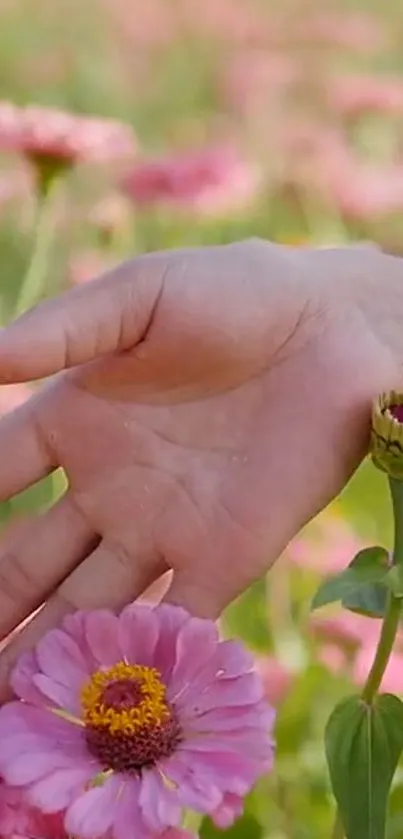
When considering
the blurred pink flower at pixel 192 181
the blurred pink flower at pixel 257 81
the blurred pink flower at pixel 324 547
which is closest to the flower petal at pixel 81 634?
the blurred pink flower at pixel 324 547

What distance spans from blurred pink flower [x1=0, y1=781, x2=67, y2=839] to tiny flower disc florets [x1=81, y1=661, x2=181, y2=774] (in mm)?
30

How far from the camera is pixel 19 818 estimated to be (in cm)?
47

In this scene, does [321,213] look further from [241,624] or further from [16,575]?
[16,575]

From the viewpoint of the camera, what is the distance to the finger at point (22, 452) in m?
0.61

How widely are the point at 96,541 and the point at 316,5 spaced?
1.89 m

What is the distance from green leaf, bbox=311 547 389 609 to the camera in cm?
51

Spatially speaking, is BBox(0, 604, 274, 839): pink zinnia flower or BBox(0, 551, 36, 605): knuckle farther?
BBox(0, 551, 36, 605): knuckle

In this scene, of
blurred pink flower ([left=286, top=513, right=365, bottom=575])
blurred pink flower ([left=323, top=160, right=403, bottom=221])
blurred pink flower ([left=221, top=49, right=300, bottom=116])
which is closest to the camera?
blurred pink flower ([left=286, top=513, right=365, bottom=575])

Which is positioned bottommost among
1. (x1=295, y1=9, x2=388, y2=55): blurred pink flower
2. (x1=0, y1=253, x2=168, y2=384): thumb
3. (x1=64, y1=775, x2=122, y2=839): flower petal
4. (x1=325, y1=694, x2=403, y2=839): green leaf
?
(x1=295, y1=9, x2=388, y2=55): blurred pink flower

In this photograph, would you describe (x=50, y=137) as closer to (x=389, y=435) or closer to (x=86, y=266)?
(x=86, y=266)

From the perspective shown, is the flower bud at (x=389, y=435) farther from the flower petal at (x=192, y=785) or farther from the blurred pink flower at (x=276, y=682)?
the blurred pink flower at (x=276, y=682)

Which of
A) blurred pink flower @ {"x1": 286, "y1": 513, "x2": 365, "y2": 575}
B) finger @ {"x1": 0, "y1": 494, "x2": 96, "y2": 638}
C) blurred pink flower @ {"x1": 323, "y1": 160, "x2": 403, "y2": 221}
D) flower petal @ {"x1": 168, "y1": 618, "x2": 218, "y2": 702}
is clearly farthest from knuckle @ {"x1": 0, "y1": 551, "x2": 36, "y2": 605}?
blurred pink flower @ {"x1": 323, "y1": 160, "x2": 403, "y2": 221}

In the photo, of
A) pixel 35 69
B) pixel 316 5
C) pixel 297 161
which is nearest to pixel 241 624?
pixel 297 161

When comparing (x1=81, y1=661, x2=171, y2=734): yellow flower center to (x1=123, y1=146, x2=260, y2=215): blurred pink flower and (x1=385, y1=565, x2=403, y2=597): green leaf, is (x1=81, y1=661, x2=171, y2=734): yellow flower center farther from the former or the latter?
(x1=123, y1=146, x2=260, y2=215): blurred pink flower
